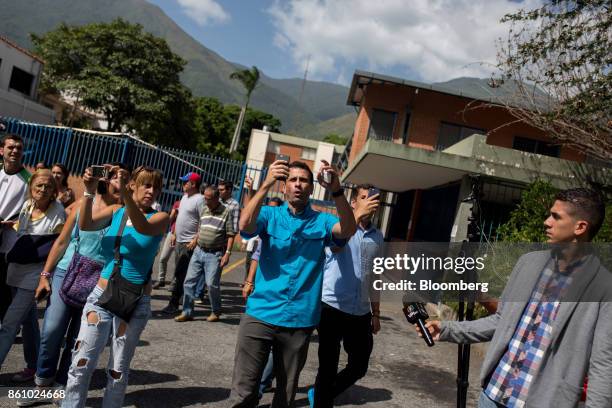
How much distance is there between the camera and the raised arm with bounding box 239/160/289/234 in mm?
3363

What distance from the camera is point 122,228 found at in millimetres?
3891

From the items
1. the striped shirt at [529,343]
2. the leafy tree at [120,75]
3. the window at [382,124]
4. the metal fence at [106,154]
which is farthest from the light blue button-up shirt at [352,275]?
Answer: the leafy tree at [120,75]

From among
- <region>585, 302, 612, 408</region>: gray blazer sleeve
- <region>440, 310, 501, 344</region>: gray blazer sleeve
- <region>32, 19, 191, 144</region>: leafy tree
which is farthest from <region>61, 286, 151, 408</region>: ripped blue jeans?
<region>32, 19, 191, 144</region>: leafy tree

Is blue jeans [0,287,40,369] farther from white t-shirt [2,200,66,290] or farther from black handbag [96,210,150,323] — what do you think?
black handbag [96,210,150,323]

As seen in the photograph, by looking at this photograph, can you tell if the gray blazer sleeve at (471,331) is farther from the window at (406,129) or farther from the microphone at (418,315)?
the window at (406,129)

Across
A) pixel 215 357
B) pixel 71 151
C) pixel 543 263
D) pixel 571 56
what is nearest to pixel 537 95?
pixel 571 56

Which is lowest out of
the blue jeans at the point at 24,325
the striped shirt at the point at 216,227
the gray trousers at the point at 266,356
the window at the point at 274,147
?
A: the blue jeans at the point at 24,325

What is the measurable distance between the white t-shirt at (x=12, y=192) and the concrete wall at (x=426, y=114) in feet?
67.2

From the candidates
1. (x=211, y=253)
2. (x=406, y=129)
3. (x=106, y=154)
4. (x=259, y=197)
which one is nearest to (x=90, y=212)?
(x=259, y=197)

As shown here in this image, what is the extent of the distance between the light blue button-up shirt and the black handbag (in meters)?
1.50

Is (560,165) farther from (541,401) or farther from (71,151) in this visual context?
(71,151)

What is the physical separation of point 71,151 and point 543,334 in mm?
17646

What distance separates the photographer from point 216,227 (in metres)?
7.74

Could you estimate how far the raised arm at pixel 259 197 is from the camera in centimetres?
336
